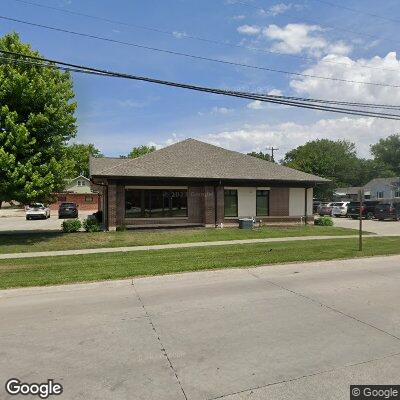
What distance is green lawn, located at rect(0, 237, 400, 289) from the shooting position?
10836 mm

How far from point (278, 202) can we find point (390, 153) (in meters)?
94.6

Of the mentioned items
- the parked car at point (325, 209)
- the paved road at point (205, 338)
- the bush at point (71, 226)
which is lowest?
the paved road at point (205, 338)

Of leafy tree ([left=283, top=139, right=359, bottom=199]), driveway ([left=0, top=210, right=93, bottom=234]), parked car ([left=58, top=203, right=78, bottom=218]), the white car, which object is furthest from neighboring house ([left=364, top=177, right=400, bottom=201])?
driveway ([left=0, top=210, right=93, bottom=234])

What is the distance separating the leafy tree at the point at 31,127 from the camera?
54.1 ft

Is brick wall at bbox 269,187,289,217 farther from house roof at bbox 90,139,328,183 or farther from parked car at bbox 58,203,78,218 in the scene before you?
parked car at bbox 58,203,78,218

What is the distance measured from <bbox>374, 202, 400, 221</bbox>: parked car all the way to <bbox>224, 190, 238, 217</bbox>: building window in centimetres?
1769

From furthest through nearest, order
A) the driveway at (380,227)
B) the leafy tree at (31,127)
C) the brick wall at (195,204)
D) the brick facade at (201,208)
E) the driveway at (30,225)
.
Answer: the driveway at (30,225), the brick wall at (195,204), the driveway at (380,227), the brick facade at (201,208), the leafy tree at (31,127)

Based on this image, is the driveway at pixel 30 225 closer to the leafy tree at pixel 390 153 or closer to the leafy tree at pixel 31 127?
the leafy tree at pixel 31 127

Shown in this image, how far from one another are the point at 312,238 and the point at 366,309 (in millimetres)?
12773

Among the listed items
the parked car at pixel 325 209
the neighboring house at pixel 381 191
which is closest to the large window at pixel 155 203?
the parked car at pixel 325 209

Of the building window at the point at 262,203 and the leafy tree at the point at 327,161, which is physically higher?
the leafy tree at the point at 327,161

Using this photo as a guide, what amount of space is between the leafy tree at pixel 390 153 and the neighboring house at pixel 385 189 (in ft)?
103

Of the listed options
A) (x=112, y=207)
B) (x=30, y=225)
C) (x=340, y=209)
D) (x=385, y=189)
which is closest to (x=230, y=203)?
(x=112, y=207)

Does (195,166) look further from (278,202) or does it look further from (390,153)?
(390,153)
